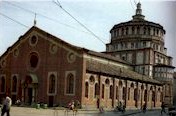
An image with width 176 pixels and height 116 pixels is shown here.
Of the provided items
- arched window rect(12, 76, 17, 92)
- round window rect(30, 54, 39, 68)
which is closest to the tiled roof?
round window rect(30, 54, 39, 68)

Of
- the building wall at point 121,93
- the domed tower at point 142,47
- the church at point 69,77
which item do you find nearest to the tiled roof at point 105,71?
the church at point 69,77

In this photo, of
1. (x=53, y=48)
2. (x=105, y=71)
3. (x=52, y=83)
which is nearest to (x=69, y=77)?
(x=52, y=83)

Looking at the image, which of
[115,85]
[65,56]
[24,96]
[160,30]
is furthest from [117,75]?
[160,30]

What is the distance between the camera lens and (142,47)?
189 ft

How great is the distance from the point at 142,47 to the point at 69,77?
2221 centimetres

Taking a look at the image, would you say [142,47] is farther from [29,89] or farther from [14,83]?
[29,89]

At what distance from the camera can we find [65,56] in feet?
127

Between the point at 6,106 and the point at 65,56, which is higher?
the point at 65,56

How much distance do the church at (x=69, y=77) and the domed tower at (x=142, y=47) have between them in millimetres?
205

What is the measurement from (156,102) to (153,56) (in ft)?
23.6

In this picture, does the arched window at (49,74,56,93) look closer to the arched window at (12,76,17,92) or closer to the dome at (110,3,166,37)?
the arched window at (12,76,17,92)

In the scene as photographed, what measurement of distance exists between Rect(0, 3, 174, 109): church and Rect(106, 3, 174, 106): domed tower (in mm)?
205

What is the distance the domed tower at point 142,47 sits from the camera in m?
55.6

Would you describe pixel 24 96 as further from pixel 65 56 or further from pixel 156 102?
pixel 156 102
